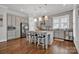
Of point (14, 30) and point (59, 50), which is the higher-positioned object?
point (14, 30)

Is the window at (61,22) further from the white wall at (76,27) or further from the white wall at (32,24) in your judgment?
the white wall at (32,24)

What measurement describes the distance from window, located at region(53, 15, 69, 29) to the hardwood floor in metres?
0.48

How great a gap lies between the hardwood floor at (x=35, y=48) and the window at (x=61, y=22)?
0.48 meters

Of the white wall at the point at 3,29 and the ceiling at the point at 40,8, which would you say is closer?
the ceiling at the point at 40,8

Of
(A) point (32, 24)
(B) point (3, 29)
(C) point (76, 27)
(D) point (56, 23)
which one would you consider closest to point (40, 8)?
(A) point (32, 24)

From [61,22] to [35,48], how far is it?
1.17 meters

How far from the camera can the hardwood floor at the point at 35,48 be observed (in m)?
2.73

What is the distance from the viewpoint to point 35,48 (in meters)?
2.85

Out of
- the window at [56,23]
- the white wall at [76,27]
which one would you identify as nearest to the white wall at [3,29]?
the window at [56,23]

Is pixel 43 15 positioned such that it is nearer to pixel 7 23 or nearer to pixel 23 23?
pixel 23 23

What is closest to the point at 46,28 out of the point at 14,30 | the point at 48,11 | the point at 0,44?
the point at 48,11

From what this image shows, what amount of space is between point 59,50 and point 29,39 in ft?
3.38

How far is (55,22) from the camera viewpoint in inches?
116
